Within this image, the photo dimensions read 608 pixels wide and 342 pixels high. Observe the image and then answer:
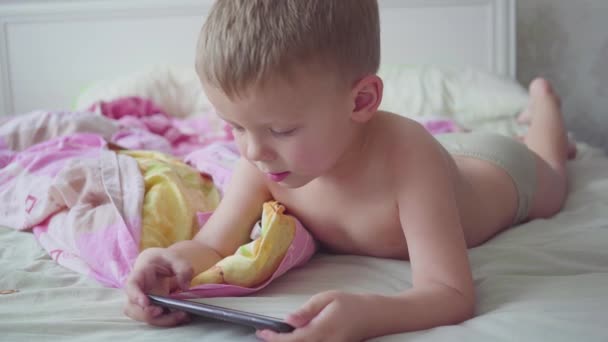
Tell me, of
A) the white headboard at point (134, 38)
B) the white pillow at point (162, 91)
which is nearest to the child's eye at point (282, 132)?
the white pillow at point (162, 91)

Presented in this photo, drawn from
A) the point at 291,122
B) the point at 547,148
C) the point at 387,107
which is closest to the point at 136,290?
the point at 291,122

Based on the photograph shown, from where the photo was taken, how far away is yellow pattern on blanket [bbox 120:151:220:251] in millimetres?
1052

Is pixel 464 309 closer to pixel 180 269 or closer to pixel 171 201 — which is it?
pixel 180 269

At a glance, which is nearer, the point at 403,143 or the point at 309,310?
the point at 309,310

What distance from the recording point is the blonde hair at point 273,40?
76 centimetres

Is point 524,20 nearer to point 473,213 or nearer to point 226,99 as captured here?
point 473,213

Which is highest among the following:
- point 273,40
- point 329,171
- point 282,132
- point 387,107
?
point 273,40

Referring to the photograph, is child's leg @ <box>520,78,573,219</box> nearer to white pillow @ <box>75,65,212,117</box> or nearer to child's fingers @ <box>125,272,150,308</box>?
child's fingers @ <box>125,272,150,308</box>

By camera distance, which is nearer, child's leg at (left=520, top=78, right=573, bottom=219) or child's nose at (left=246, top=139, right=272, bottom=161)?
child's nose at (left=246, top=139, right=272, bottom=161)

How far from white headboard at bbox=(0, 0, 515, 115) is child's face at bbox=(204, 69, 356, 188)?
175 centimetres

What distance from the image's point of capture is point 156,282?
85 cm

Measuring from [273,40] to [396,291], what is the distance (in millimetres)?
370

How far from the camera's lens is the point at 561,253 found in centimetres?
99

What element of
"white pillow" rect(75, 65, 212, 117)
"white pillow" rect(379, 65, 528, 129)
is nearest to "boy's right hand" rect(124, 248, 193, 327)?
"white pillow" rect(379, 65, 528, 129)
